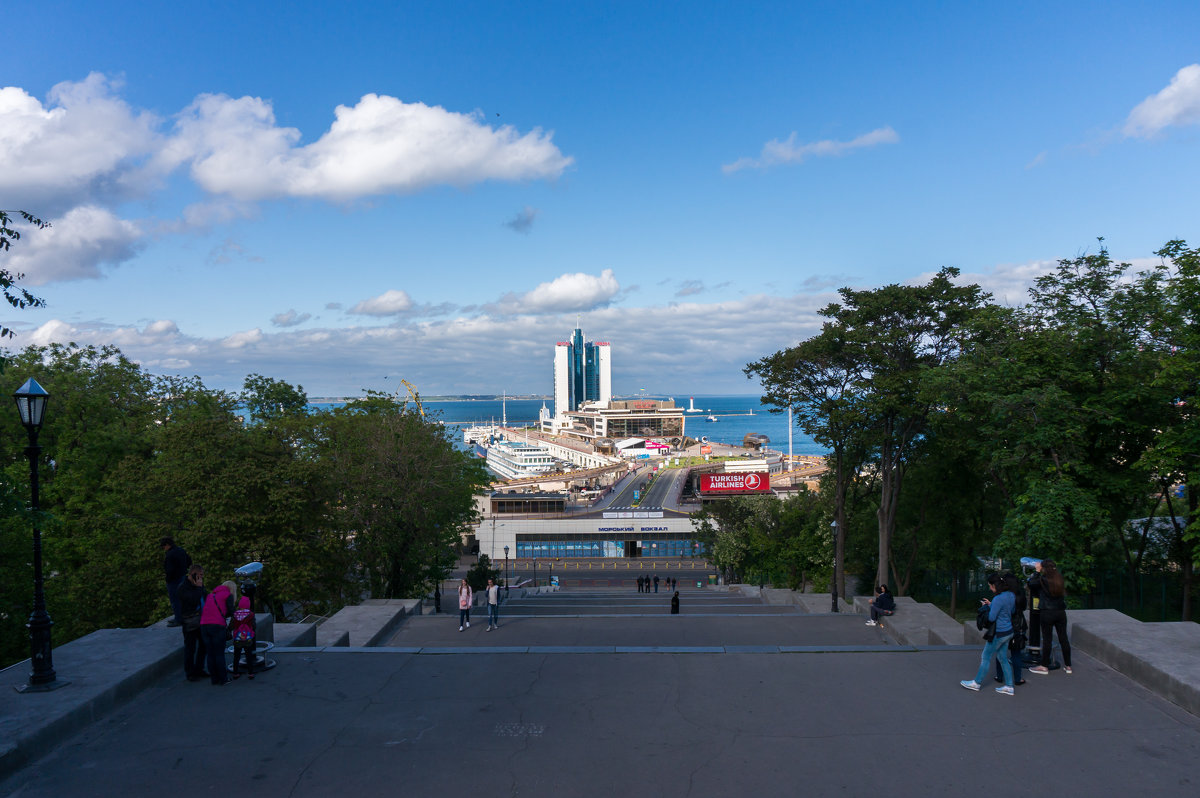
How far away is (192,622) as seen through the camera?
8320mm

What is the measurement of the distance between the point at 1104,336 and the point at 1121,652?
10.4 meters

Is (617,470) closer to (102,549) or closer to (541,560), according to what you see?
(541,560)

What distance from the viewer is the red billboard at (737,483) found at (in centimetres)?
8712

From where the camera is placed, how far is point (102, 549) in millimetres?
20031

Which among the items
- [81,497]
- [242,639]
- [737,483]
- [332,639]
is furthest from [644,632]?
[737,483]

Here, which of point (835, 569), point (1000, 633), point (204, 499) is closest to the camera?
point (1000, 633)

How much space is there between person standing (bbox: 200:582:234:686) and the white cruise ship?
14617 cm

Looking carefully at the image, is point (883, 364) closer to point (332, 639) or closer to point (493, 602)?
point (493, 602)

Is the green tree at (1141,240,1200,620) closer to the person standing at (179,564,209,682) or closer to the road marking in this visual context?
→ the road marking

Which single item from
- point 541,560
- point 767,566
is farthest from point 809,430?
point 541,560

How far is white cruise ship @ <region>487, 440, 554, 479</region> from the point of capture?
16298 centimetres

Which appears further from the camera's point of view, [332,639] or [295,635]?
[332,639]

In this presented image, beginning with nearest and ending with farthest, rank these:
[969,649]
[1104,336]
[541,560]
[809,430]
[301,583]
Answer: [969,649] < [1104,336] < [301,583] < [809,430] < [541,560]

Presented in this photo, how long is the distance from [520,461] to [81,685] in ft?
530
